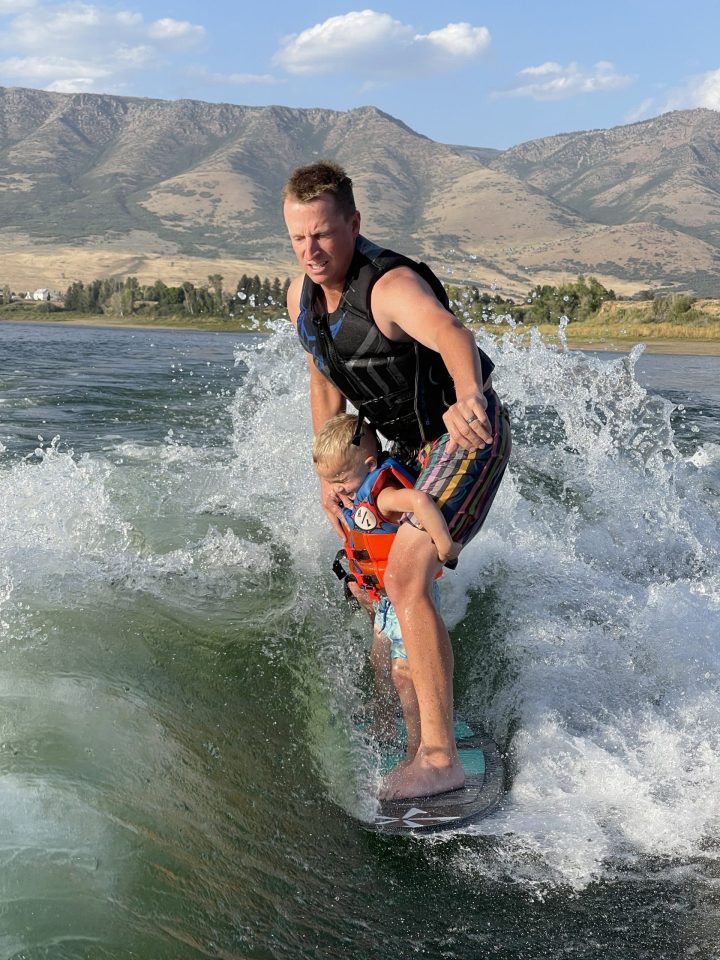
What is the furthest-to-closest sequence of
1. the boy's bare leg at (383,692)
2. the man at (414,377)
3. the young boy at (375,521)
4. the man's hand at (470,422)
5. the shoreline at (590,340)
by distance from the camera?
the shoreline at (590,340) < the boy's bare leg at (383,692) < the young boy at (375,521) < the man at (414,377) < the man's hand at (470,422)

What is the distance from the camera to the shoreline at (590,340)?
170 feet

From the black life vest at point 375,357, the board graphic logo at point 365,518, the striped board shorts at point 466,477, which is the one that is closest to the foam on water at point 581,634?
the board graphic logo at point 365,518

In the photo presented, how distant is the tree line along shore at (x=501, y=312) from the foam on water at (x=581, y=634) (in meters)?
44.9

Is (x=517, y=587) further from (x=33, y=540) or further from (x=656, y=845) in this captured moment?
(x=33, y=540)

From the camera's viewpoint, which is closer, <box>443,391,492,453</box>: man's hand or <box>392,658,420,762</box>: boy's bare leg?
<box>443,391,492,453</box>: man's hand

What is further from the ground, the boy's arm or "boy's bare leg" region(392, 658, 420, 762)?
the boy's arm

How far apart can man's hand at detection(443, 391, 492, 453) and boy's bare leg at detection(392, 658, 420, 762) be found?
1.10 metres

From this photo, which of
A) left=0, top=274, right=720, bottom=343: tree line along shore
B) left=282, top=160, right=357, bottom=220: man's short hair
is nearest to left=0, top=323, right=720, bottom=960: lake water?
left=282, top=160, right=357, bottom=220: man's short hair

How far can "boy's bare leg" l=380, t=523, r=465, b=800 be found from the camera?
3.83 metres

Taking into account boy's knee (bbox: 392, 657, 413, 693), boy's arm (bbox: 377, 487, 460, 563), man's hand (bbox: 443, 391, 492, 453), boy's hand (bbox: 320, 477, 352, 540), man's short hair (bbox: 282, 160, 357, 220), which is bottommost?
boy's knee (bbox: 392, 657, 413, 693)

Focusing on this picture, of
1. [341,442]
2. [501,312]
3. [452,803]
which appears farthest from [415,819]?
[501,312]

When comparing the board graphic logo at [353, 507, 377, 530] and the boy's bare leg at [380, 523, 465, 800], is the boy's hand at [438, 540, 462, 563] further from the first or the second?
the board graphic logo at [353, 507, 377, 530]

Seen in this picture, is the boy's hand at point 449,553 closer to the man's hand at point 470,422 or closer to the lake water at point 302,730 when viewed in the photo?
the man's hand at point 470,422

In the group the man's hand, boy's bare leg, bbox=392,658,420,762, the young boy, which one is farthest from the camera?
the young boy
